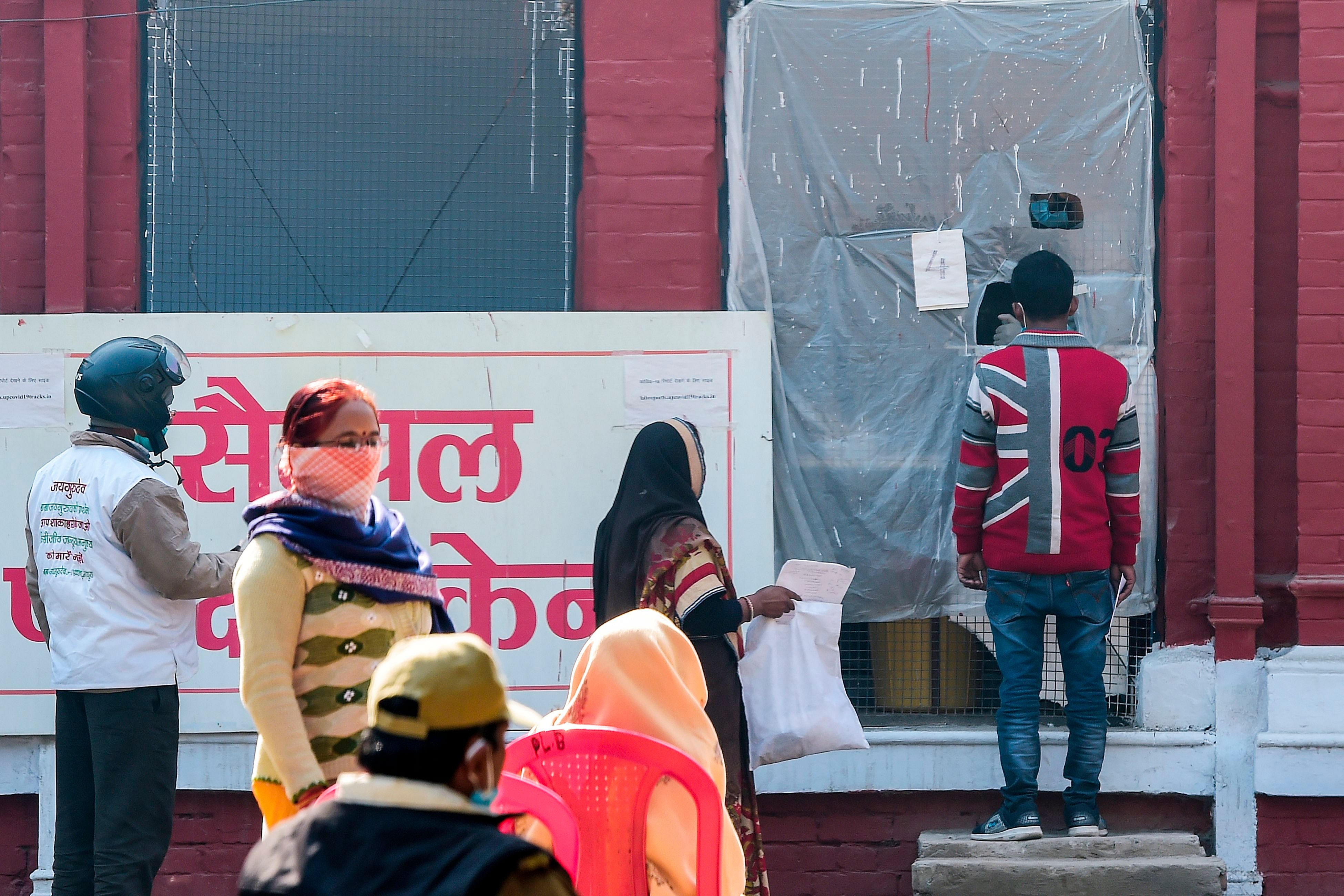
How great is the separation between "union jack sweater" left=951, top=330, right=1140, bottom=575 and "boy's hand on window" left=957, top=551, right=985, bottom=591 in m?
0.04

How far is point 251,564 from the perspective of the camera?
9.13ft

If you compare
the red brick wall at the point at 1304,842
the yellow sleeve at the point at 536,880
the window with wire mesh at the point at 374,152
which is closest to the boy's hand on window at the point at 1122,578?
the red brick wall at the point at 1304,842

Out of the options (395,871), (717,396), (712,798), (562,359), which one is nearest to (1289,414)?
(717,396)

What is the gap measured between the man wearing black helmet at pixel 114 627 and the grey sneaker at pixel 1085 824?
2.97 m

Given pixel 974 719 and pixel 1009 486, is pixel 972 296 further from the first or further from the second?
pixel 974 719

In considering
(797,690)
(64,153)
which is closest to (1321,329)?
(797,690)

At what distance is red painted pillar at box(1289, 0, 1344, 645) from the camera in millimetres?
5051

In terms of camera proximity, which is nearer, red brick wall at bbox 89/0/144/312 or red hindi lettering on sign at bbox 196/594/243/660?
red hindi lettering on sign at bbox 196/594/243/660

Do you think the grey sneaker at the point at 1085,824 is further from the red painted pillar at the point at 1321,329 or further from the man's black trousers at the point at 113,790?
the man's black trousers at the point at 113,790

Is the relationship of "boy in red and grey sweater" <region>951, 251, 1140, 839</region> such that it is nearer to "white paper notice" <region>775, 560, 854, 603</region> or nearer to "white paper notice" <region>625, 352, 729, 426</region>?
"white paper notice" <region>775, 560, 854, 603</region>

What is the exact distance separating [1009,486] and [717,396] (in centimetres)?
115

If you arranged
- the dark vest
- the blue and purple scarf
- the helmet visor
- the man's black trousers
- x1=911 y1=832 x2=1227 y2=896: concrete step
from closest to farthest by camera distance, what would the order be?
the dark vest → the blue and purple scarf → the man's black trousers → the helmet visor → x1=911 y1=832 x2=1227 y2=896: concrete step

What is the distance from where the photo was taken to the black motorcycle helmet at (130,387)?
4027mm

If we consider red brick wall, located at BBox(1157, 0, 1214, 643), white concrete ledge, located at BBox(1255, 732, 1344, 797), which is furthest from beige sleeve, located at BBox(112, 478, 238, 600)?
white concrete ledge, located at BBox(1255, 732, 1344, 797)
